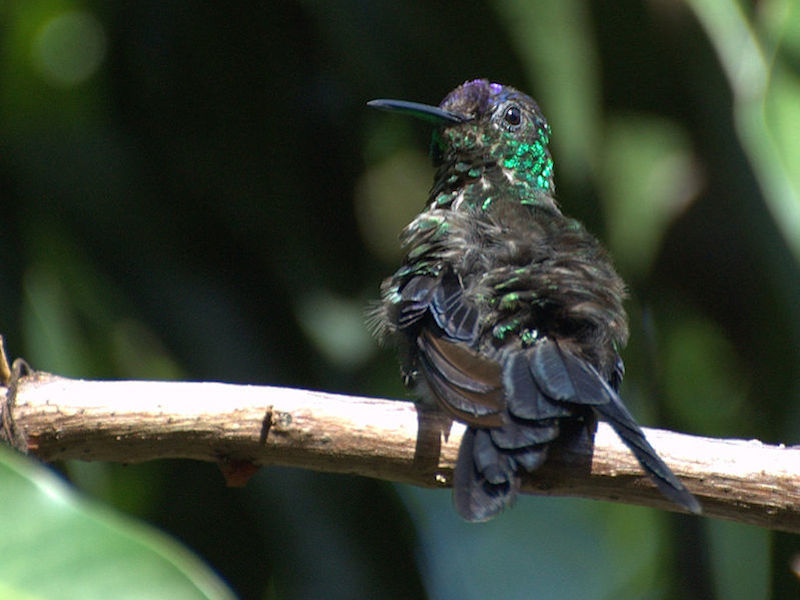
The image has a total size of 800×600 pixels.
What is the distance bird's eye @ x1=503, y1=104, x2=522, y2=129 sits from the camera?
3975 millimetres

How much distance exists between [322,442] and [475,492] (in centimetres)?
36

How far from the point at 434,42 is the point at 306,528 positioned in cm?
203

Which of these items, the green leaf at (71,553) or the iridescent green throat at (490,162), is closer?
the green leaf at (71,553)

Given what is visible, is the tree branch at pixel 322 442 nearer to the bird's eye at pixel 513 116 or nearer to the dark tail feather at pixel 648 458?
the dark tail feather at pixel 648 458

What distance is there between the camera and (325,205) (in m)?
4.36

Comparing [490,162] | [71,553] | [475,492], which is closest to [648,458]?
[475,492]

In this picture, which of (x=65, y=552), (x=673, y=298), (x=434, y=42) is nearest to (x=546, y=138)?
(x=434, y=42)

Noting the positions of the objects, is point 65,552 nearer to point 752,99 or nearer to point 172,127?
point 172,127

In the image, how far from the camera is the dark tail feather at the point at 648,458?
→ 2189 mm

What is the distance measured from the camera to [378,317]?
3.32 metres

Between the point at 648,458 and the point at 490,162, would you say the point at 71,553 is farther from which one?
the point at 490,162

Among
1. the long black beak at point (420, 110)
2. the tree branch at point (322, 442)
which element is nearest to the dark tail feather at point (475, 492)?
the tree branch at point (322, 442)

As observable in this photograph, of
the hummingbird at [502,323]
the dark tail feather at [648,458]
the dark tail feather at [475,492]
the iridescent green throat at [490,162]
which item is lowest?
the dark tail feather at [475,492]

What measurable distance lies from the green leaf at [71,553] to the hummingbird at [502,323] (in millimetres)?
896
